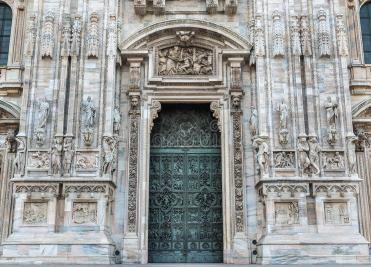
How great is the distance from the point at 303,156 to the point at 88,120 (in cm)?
685

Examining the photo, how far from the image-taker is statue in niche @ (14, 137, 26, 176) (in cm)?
1588

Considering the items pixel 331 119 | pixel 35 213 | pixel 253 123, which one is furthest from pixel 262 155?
pixel 35 213

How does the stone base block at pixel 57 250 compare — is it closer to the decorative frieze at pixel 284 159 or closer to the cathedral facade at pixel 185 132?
the cathedral facade at pixel 185 132

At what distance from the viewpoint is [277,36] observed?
1711 cm

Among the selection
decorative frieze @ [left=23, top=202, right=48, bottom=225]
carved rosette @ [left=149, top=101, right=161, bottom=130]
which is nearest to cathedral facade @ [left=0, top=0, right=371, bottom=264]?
decorative frieze @ [left=23, top=202, right=48, bottom=225]

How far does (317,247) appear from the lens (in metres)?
15.0

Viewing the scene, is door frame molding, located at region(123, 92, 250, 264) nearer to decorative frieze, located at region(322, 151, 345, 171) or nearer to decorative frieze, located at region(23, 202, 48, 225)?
decorative frieze, located at region(23, 202, 48, 225)

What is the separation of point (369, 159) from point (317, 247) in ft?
13.2

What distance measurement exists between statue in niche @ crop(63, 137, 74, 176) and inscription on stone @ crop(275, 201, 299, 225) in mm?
6498

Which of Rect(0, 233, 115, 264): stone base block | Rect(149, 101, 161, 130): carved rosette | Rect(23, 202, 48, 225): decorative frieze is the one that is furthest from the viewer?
Rect(149, 101, 161, 130): carved rosette

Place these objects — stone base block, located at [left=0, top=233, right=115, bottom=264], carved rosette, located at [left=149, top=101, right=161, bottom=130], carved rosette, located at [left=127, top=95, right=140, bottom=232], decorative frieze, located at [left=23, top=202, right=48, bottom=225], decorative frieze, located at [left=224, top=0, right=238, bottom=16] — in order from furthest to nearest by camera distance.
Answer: decorative frieze, located at [left=224, top=0, right=238, bottom=16] < carved rosette, located at [left=149, top=101, right=161, bottom=130] < carved rosette, located at [left=127, top=95, right=140, bottom=232] < decorative frieze, located at [left=23, top=202, right=48, bottom=225] < stone base block, located at [left=0, top=233, right=115, bottom=264]

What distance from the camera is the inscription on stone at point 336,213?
15.5 meters

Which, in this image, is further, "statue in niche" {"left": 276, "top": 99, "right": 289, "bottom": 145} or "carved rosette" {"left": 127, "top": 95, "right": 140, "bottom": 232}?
"carved rosette" {"left": 127, "top": 95, "right": 140, "bottom": 232}

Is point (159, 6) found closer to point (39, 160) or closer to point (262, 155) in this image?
point (262, 155)
